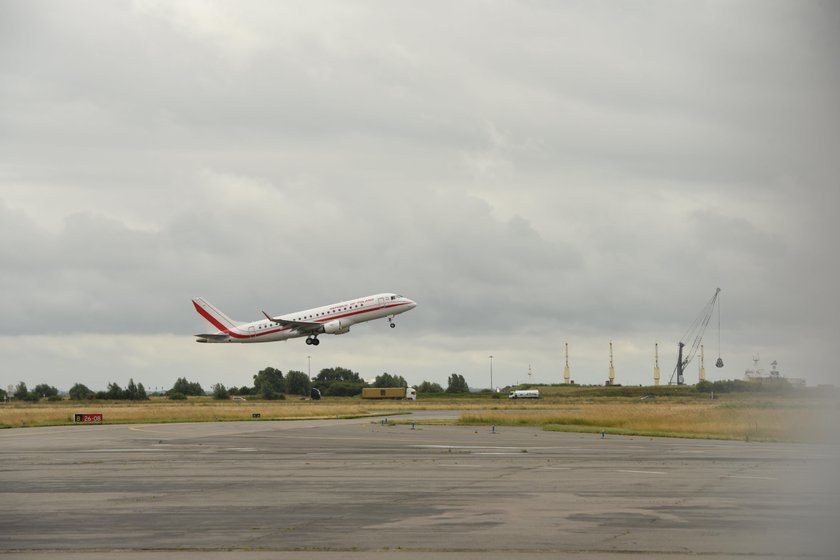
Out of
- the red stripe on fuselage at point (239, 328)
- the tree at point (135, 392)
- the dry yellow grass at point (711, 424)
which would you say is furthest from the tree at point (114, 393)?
the dry yellow grass at point (711, 424)

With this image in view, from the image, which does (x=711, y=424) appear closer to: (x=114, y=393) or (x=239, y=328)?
(x=239, y=328)

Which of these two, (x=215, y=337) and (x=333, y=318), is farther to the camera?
(x=215, y=337)

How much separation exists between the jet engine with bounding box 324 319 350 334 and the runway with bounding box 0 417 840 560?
223 ft

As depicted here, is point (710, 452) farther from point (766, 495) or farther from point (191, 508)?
point (191, 508)

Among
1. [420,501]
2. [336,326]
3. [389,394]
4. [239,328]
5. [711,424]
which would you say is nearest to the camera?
[420,501]

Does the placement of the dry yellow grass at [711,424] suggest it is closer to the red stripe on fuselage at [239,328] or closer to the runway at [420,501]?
the runway at [420,501]

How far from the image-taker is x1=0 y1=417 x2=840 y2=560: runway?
20.1 metres

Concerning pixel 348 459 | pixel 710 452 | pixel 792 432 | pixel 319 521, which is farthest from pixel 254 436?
pixel 319 521

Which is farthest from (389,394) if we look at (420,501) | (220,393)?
(420,501)

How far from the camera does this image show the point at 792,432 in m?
54.5

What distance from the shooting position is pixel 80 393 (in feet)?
625

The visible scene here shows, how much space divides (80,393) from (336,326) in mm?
93897

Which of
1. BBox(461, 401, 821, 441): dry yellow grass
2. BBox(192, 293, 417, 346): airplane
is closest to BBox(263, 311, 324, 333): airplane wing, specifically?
BBox(192, 293, 417, 346): airplane

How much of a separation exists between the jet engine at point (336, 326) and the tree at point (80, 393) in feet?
288
